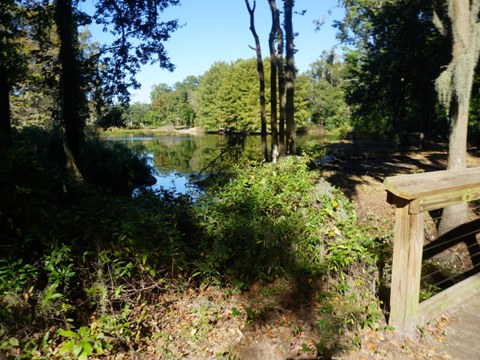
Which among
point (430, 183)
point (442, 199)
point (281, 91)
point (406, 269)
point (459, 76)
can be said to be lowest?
point (406, 269)

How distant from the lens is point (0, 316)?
2.31m

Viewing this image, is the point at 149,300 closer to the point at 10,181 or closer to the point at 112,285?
the point at 112,285

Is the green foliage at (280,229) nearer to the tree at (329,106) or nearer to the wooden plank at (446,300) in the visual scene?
the wooden plank at (446,300)

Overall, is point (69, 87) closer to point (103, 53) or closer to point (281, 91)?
point (103, 53)

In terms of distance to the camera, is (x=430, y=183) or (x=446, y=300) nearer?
(x=430, y=183)

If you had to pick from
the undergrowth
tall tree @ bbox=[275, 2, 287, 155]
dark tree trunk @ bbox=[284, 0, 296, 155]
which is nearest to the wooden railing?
the undergrowth

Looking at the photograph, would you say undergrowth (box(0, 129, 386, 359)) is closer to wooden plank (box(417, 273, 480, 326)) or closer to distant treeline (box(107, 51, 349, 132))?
wooden plank (box(417, 273, 480, 326))

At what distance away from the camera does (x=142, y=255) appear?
324cm

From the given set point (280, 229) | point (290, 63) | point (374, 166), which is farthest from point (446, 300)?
point (374, 166)

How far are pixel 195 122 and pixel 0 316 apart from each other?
85.7 meters

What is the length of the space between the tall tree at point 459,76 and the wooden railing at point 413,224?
3204 millimetres

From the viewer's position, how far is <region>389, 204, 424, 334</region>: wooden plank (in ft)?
9.33

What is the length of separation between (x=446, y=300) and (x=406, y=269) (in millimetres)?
1007

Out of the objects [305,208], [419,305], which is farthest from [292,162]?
[419,305]
